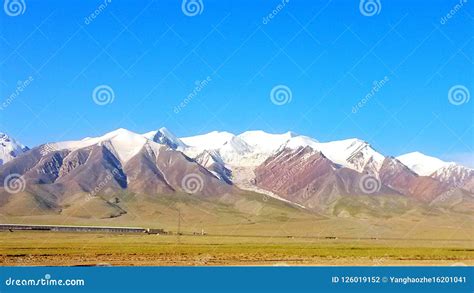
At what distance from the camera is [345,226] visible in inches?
7087

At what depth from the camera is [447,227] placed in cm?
19462
